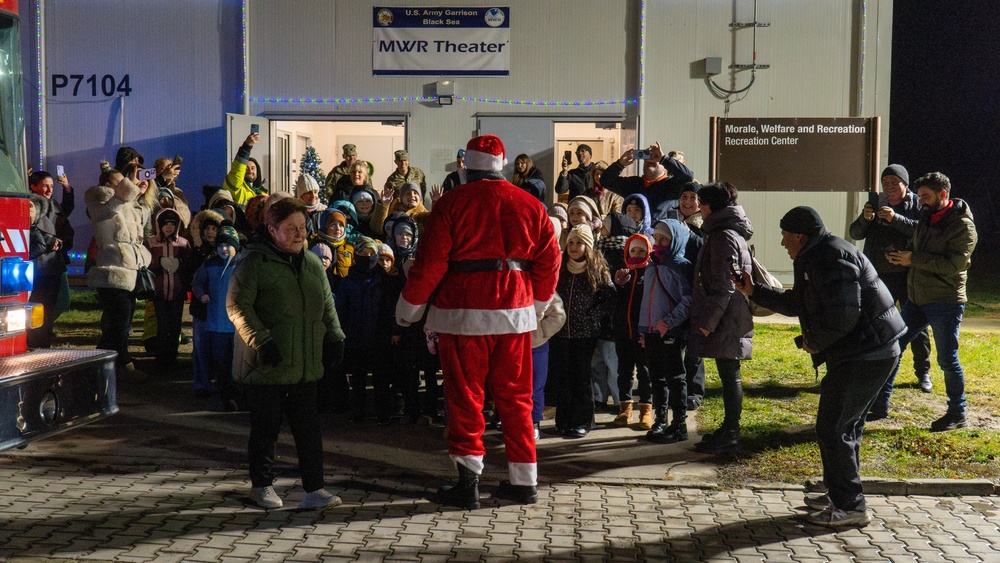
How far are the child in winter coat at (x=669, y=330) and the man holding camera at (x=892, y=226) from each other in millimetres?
2056

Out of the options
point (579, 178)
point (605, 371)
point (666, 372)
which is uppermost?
point (579, 178)

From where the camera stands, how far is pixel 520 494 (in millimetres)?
6066

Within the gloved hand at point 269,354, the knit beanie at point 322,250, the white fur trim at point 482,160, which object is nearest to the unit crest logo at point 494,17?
the knit beanie at point 322,250

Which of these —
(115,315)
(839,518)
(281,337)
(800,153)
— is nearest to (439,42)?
(800,153)

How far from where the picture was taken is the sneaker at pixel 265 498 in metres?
5.84

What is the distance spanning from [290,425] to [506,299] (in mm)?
1453

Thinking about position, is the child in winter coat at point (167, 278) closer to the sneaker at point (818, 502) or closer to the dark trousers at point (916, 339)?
the sneaker at point (818, 502)

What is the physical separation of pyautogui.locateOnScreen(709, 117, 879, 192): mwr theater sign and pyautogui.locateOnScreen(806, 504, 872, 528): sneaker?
7733 mm

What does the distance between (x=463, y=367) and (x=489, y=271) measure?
595mm

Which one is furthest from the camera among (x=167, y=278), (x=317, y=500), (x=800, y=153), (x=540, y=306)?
(x=800, y=153)

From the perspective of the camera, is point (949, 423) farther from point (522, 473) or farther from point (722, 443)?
point (522, 473)

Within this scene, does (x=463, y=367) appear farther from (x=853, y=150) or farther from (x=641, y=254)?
(x=853, y=150)

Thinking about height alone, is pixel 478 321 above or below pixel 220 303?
above

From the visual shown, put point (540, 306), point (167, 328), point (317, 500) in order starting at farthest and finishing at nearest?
point (167, 328), point (540, 306), point (317, 500)
